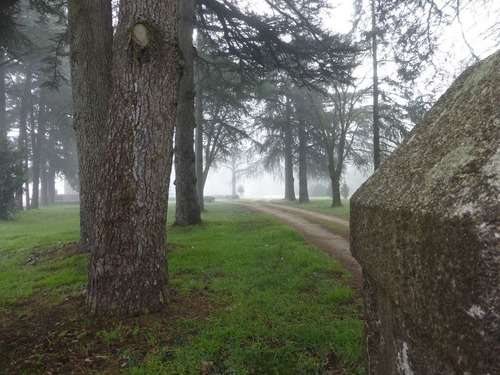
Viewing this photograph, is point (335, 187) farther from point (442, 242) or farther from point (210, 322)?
point (442, 242)

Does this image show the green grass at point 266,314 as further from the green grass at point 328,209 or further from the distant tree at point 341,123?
the distant tree at point 341,123

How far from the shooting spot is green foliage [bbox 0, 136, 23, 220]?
16.6 metres

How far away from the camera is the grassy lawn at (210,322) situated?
2682mm

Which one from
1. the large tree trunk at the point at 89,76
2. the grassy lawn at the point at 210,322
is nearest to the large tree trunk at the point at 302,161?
the grassy lawn at the point at 210,322

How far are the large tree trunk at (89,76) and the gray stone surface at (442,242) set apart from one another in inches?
192

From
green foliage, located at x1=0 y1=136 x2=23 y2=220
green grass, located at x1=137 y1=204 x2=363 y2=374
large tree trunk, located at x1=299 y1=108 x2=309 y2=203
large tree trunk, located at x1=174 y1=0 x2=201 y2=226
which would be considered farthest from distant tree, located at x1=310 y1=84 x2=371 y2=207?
green foliage, located at x1=0 y1=136 x2=23 y2=220

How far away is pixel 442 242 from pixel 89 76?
5.96 meters

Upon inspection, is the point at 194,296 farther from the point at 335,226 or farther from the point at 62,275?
the point at 335,226

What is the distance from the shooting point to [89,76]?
5539 millimetres

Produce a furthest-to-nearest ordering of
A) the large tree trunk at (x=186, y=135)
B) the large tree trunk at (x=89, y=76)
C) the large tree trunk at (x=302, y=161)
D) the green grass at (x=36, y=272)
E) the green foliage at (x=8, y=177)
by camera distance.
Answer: the large tree trunk at (x=302, y=161) < the green foliage at (x=8, y=177) < the large tree trunk at (x=186, y=135) < the large tree trunk at (x=89, y=76) < the green grass at (x=36, y=272)

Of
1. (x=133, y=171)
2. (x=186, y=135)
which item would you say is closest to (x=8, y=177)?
(x=186, y=135)

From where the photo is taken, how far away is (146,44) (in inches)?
139

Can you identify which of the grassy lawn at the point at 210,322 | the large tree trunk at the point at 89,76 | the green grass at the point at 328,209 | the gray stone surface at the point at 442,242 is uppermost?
the large tree trunk at the point at 89,76

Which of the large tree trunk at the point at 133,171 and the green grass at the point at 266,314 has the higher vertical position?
the large tree trunk at the point at 133,171
